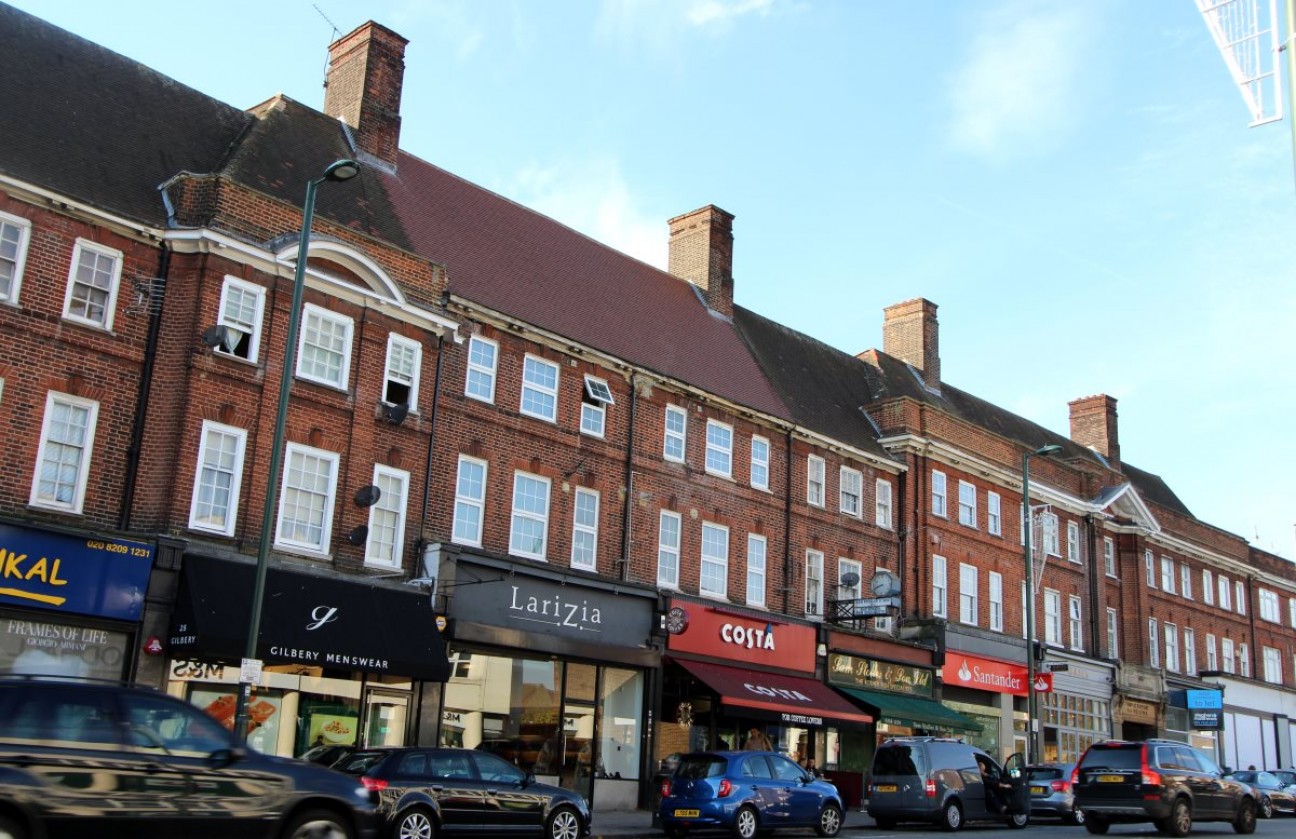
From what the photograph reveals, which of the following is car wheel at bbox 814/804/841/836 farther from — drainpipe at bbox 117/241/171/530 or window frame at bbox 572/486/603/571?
drainpipe at bbox 117/241/171/530

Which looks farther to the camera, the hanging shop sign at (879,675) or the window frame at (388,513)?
the hanging shop sign at (879,675)

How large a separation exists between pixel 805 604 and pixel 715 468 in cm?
465

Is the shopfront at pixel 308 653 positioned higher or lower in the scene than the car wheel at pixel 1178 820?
higher

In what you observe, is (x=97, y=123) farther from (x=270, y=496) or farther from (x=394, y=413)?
(x=270, y=496)

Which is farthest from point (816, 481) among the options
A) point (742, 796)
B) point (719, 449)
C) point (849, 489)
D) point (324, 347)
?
point (324, 347)

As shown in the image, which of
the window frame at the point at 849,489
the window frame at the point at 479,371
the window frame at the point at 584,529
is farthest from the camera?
the window frame at the point at 849,489

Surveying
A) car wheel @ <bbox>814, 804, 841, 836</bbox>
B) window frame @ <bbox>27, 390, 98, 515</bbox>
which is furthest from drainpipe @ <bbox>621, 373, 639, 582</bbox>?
window frame @ <bbox>27, 390, 98, 515</bbox>

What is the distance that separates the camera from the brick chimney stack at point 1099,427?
49312 mm

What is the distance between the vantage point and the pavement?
20109mm

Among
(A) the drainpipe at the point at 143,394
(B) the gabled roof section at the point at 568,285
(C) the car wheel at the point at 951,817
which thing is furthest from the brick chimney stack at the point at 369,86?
(C) the car wheel at the point at 951,817

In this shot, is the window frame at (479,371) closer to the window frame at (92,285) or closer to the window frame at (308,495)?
the window frame at (308,495)

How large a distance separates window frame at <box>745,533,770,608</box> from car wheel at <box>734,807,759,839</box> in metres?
10.1

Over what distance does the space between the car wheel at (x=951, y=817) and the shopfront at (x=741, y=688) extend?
15.8 feet

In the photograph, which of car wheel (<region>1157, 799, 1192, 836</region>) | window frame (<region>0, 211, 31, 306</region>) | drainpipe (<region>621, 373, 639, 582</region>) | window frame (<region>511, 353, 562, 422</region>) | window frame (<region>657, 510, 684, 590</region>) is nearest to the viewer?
window frame (<region>0, 211, 31, 306</region>)
